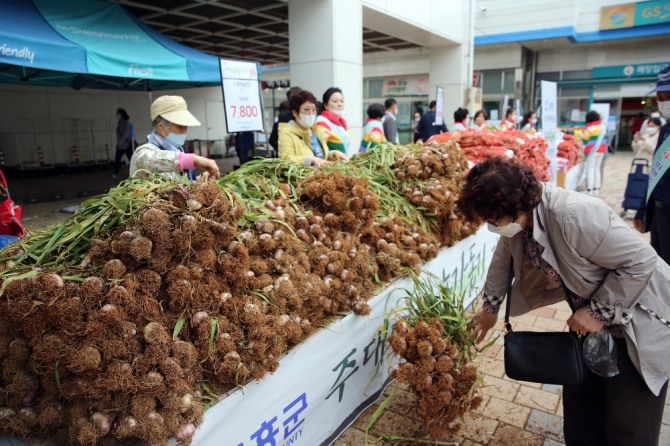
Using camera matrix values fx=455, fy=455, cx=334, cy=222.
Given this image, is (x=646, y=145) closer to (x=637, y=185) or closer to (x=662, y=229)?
(x=637, y=185)

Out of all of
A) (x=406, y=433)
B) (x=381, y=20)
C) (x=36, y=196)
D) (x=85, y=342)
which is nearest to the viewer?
(x=85, y=342)

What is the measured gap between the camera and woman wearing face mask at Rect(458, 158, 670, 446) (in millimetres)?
1686

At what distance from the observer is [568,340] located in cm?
188

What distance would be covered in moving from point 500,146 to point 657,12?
1983cm

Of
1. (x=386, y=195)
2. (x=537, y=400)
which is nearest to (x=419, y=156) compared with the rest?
(x=386, y=195)

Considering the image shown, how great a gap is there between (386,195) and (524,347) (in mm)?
1559

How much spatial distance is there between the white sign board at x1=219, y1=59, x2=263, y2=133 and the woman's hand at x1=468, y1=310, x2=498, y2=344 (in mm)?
3247

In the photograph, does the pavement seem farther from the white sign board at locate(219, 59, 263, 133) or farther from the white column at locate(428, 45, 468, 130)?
the white column at locate(428, 45, 468, 130)

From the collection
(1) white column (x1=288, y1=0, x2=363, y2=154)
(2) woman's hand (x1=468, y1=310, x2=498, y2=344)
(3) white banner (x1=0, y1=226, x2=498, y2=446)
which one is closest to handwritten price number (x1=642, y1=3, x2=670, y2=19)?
(1) white column (x1=288, y1=0, x2=363, y2=154)

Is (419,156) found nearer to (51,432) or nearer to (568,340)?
(568,340)

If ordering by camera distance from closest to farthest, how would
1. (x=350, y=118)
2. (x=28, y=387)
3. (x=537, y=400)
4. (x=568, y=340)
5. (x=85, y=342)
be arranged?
(x=85, y=342)
(x=28, y=387)
(x=568, y=340)
(x=537, y=400)
(x=350, y=118)

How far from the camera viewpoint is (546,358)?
6.24 ft

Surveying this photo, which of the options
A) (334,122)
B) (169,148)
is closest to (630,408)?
(169,148)

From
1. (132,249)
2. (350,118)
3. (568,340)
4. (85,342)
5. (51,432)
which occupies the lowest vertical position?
(51,432)
